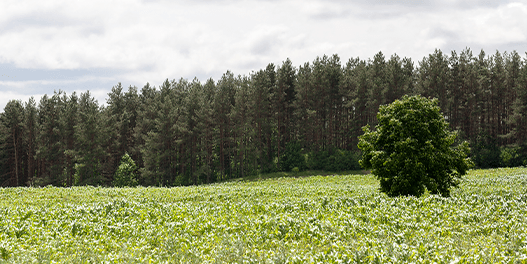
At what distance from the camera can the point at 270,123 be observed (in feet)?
205

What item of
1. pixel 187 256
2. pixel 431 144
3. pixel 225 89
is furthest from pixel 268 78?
pixel 187 256

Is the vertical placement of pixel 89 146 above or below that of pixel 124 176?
above

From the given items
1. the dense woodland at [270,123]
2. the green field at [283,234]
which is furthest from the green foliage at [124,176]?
the green field at [283,234]

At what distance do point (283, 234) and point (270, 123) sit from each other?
52.0 metres

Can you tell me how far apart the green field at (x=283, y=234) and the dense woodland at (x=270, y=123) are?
4217 cm

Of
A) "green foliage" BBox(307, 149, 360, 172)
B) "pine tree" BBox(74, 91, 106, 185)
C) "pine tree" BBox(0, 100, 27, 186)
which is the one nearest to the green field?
"green foliage" BBox(307, 149, 360, 172)

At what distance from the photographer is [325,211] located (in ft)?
45.4

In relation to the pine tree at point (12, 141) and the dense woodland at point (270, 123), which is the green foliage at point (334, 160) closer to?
the dense woodland at point (270, 123)

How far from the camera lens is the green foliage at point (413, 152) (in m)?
18.5

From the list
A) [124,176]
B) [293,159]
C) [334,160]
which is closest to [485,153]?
[334,160]

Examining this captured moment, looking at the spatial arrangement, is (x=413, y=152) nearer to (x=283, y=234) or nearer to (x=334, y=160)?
(x=283, y=234)

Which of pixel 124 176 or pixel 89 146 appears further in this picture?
pixel 89 146

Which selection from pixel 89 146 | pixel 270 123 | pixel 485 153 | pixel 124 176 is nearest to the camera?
pixel 485 153

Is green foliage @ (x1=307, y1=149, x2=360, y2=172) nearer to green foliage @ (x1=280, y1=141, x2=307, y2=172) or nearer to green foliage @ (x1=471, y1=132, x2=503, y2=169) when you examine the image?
green foliage @ (x1=280, y1=141, x2=307, y2=172)
